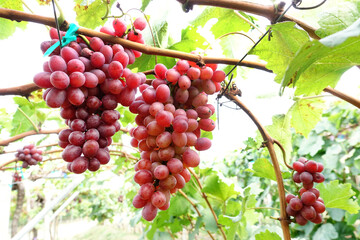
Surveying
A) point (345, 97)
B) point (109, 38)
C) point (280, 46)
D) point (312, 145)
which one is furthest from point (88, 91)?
point (312, 145)

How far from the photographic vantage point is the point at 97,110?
1.54 feet

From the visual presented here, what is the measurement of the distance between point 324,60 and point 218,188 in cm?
73

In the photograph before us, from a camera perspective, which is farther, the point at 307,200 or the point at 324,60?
the point at 307,200

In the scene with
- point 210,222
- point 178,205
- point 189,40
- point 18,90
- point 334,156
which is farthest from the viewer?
point 334,156

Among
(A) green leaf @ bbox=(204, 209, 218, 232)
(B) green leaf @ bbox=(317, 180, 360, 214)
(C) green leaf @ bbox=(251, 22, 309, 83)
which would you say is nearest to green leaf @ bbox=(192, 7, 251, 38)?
(C) green leaf @ bbox=(251, 22, 309, 83)

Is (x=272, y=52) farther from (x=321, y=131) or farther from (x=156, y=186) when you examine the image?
(x=321, y=131)

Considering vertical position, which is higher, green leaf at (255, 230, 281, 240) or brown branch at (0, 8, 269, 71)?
brown branch at (0, 8, 269, 71)

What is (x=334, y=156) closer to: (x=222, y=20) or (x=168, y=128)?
(x=222, y=20)

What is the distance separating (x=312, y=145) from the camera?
7.10 ft

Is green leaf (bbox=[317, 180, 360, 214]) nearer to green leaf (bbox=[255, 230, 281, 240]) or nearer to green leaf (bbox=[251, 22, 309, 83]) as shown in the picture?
green leaf (bbox=[255, 230, 281, 240])

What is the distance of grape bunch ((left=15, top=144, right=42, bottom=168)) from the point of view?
1.89 m

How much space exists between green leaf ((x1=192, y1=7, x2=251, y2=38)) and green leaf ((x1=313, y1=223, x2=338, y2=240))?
1.74 metres

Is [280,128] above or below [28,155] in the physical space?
above

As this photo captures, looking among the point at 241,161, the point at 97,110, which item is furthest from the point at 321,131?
the point at 97,110
